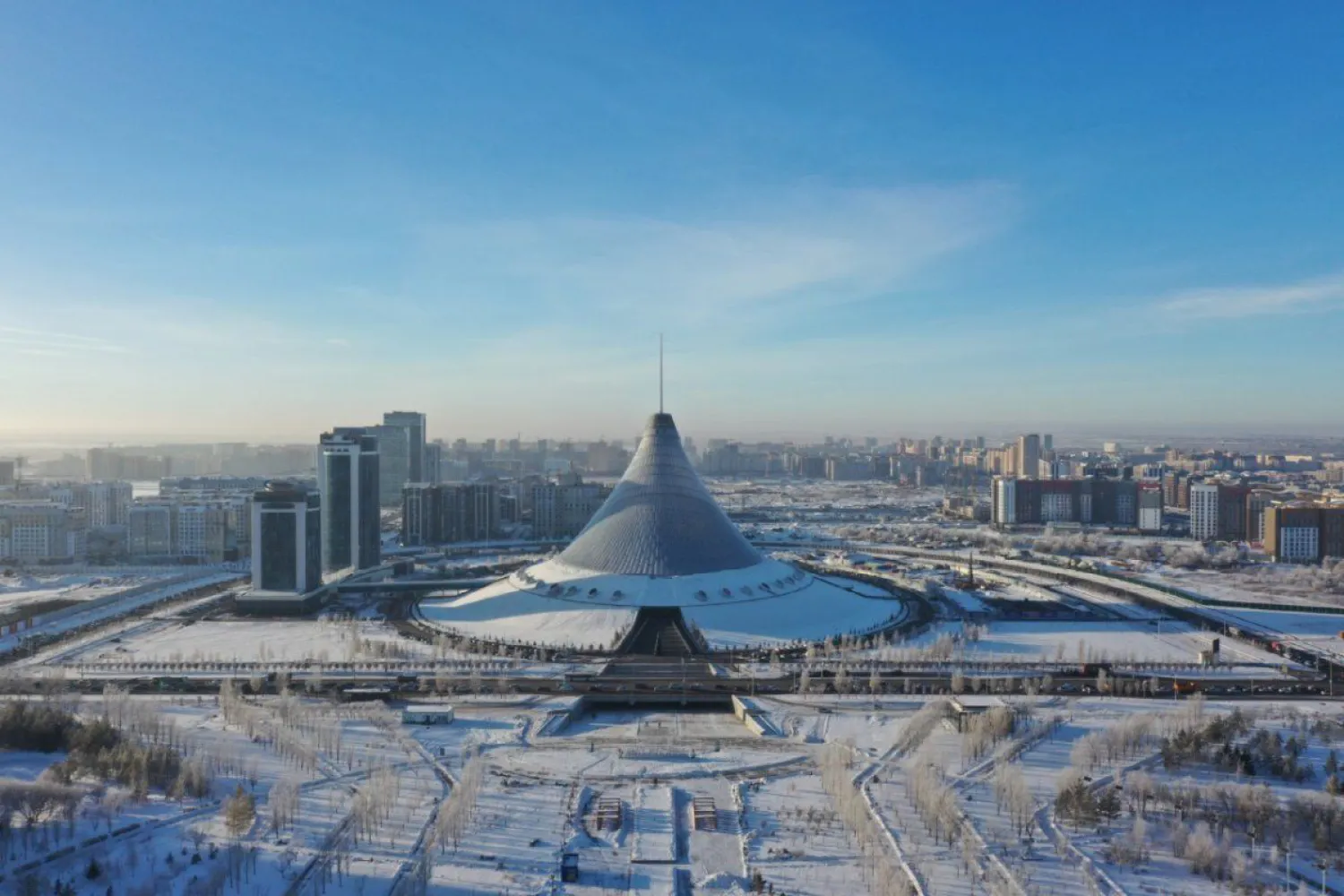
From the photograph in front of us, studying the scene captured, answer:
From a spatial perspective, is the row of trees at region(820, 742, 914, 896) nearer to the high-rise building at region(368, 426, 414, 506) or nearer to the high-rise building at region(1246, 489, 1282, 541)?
the high-rise building at region(1246, 489, 1282, 541)

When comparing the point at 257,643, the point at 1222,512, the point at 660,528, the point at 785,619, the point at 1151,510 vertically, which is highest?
the point at 660,528

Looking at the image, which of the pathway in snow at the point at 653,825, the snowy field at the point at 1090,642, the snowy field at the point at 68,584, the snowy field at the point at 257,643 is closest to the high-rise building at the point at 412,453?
the snowy field at the point at 68,584

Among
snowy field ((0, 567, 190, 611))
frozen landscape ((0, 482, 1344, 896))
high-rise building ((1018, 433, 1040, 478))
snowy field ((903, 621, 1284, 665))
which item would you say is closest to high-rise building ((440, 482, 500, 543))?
snowy field ((0, 567, 190, 611))

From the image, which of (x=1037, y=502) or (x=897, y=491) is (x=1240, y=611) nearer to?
(x=1037, y=502)

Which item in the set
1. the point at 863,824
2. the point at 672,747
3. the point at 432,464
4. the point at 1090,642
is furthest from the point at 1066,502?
the point at 863,824

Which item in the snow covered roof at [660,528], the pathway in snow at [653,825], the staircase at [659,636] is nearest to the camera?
the pathway in snow at [653,825]

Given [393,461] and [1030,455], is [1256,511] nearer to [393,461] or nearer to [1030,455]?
[1030,455]

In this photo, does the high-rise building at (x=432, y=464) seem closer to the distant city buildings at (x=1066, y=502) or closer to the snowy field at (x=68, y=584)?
the snowy field at (x=68, y=584)
